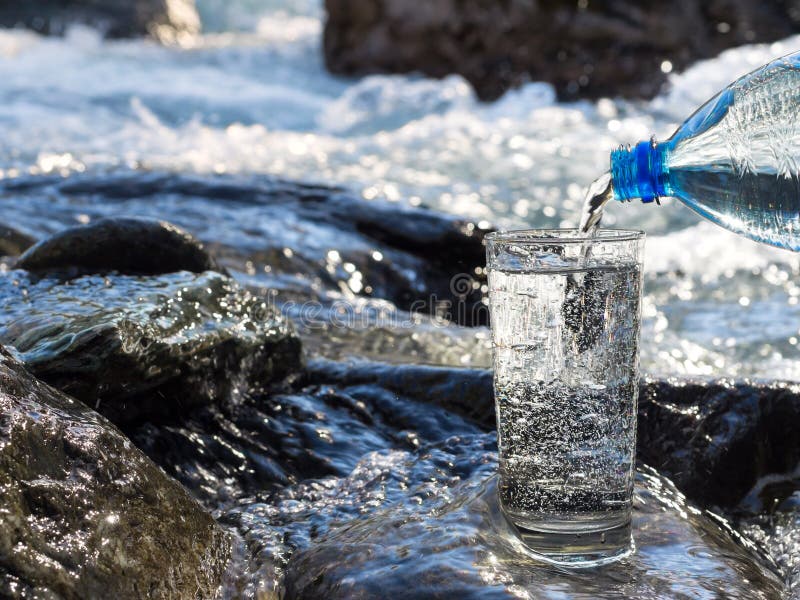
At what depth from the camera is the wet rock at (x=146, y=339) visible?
82.1 inches

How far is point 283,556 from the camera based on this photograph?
6.17 ft

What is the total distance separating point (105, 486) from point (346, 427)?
3.05 feet

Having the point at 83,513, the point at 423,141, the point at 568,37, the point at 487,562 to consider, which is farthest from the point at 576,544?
the point at 568,37

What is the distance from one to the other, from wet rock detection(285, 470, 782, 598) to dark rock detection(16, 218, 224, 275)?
1.12 m

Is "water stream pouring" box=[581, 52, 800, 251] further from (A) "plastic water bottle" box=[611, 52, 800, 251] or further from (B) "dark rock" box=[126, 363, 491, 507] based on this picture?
(B) "dark rock" box=[126, 363, 491, 507]

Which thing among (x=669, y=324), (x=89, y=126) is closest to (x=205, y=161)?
(x=89, y=126)

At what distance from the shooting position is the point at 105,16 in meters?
19.9

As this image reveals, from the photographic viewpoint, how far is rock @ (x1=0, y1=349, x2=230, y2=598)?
4.70ft

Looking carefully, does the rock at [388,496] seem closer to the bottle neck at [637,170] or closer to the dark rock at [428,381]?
the dark rock at [428,381]

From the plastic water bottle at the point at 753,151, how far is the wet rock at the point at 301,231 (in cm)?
185

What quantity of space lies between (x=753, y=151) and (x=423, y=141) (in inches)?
301

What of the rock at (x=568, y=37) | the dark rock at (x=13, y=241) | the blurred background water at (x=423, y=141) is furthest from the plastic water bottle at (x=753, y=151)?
the rock at (x=568, y=37)

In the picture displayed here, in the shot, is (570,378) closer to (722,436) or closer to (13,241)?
(722,436)

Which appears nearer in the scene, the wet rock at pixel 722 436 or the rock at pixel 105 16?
the wet rock at pixel 722 436
